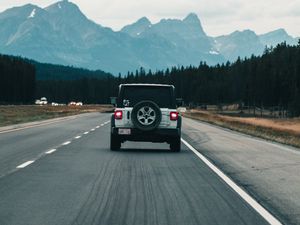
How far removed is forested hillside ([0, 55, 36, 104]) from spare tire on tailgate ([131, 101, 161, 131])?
147399 mm

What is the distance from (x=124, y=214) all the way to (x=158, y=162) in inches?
308

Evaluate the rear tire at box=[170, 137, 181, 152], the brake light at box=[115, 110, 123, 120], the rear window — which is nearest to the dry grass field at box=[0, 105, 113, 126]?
the rear window

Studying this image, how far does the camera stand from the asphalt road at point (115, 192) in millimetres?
8617

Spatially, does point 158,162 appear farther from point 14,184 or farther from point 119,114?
point 14,184

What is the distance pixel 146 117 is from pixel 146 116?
0.03 m

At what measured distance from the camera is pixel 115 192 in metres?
10.9

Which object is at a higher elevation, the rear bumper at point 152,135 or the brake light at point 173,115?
the brake light at point 173,115

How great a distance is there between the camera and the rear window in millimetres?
20438

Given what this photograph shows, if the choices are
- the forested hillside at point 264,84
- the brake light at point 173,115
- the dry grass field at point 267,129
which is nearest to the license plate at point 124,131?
the brake light at point 173,115

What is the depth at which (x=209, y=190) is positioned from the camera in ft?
37.4

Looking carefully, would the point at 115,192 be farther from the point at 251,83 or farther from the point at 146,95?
the point at 251,83

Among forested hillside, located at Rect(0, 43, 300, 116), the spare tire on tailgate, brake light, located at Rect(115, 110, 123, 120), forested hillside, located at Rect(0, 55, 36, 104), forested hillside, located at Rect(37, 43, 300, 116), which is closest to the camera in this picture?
the spare tire on tailgate

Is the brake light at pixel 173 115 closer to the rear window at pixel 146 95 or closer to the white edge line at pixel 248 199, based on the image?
the rear window at pixel 146 95

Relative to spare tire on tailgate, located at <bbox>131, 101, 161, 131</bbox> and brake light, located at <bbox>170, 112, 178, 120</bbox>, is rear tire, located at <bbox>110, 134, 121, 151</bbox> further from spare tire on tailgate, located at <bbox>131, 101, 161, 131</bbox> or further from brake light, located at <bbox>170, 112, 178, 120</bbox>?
brake light, located at <bbox>170, 112, 178, 120</bbox>
